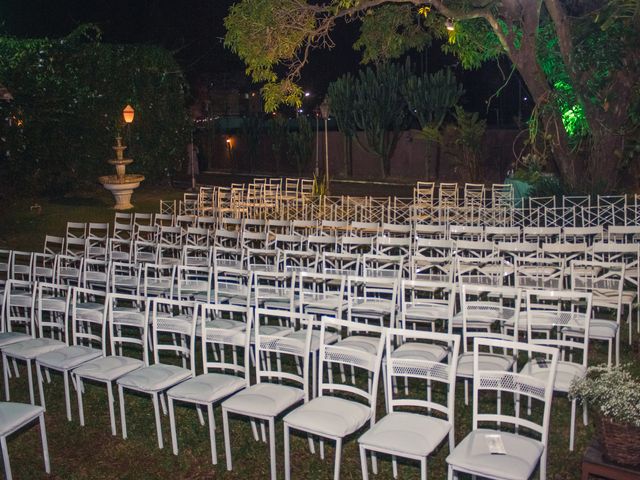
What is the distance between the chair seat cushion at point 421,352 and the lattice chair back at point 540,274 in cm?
165

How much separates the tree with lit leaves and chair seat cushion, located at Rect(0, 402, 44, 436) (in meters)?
10.5

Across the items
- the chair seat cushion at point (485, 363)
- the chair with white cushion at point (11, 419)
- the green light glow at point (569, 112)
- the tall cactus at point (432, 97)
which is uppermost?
the tall cactus at point (432, 97)

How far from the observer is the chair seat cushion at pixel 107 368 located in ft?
17.7

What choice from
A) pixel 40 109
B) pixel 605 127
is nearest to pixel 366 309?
pixel 605 127

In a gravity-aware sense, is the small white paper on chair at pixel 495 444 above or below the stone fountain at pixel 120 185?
below

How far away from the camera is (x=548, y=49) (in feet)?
49.5

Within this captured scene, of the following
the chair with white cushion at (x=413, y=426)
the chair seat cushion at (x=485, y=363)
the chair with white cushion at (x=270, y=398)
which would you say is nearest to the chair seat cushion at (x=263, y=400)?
the chair with white cushion at (x=270, y=398)

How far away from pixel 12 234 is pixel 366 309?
10851 mm

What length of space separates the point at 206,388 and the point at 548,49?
12293mm

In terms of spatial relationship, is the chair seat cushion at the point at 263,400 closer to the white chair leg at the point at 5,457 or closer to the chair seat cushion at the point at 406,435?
the chair seat cushion at the point at 406,435

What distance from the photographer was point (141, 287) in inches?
317

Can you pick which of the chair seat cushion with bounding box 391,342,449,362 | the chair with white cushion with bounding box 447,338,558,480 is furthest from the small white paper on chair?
the chair seat cushion with bounding box 391,342,449,362

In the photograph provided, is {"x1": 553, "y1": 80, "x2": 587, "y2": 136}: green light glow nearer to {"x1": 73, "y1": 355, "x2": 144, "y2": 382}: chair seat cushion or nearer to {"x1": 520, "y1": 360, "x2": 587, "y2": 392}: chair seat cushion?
{"x1": 520, "y1": 360, "x2": 587, "y2": 392}: chair seat cushion

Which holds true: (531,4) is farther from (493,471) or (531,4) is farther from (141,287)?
(493,471)
